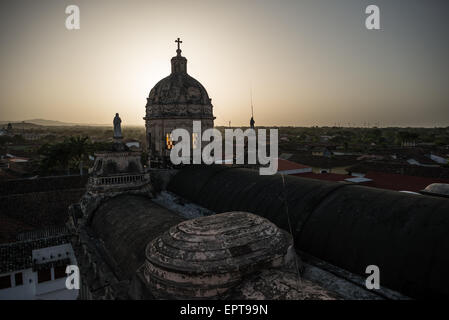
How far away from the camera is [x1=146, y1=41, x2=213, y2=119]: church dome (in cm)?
2148

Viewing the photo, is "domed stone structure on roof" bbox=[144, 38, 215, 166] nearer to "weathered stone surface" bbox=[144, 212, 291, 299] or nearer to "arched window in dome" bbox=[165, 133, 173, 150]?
"arched window in dome" bbox=[165, 133, 173, 150]

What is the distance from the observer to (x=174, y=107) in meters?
21.5

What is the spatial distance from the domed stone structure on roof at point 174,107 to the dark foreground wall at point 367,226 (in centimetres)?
976

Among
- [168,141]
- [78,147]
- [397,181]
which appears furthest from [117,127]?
[78,147]

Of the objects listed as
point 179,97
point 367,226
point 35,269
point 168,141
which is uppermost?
point 179,97

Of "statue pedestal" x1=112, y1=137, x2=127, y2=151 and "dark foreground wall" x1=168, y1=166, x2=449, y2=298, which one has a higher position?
"statue pedestal" x1=112, y1=137, x2=127, y2=151

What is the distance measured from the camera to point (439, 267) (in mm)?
6855

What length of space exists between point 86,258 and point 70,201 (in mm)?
19813

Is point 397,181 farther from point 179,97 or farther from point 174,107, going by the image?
point 174,107

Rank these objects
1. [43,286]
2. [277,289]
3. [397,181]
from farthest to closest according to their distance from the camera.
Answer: [397,181] < [43,286] < [277,289]

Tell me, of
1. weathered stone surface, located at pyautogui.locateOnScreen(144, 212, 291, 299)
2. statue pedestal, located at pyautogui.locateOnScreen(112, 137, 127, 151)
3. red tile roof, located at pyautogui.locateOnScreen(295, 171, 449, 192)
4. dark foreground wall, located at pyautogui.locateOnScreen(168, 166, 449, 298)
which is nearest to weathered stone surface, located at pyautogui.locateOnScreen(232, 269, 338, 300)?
weathered stone surface, located at pyautogui.locateOnScreen(144, 212, 291, 299)

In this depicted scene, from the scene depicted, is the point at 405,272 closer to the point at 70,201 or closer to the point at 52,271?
the point at 52,271

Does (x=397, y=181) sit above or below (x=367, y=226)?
below

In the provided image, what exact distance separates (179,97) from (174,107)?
2.67ft
